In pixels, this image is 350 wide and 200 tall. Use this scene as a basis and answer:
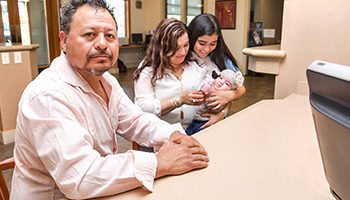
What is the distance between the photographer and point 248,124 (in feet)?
5.21

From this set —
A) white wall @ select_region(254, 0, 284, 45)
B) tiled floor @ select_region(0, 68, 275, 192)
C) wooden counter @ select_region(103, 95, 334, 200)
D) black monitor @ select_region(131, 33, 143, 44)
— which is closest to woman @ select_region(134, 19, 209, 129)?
wooden counter @ select_region(103, 95, 334, 200)

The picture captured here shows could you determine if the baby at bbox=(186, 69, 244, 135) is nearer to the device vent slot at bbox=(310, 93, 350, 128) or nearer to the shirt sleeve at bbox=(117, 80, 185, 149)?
the shirt sleeve at bbox=(117, 80, 185, 149)

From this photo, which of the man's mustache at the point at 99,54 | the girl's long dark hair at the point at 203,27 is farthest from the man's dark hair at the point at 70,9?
the girl's long dark hair at the point at 203,27

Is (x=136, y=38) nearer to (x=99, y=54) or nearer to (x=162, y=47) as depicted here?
(x=162, y=47)

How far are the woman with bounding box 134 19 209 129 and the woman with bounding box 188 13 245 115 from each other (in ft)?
0.28

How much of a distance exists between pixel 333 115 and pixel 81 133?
27.4 inches

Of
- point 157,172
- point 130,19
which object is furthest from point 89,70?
point 130,19

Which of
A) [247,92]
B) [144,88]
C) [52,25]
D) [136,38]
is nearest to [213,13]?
[136,38]

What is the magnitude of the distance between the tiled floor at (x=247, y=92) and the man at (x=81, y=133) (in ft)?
6.97

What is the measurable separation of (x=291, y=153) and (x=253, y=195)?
0.42 metres

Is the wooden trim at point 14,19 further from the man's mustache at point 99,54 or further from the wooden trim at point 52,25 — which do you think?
the man's mustache at point 99,54

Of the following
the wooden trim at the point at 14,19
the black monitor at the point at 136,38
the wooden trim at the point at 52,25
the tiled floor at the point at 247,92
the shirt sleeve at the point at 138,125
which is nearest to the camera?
the shirt sleeve at the point at 138,125

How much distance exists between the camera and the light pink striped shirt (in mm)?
866

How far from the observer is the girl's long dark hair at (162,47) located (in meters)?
1.86
